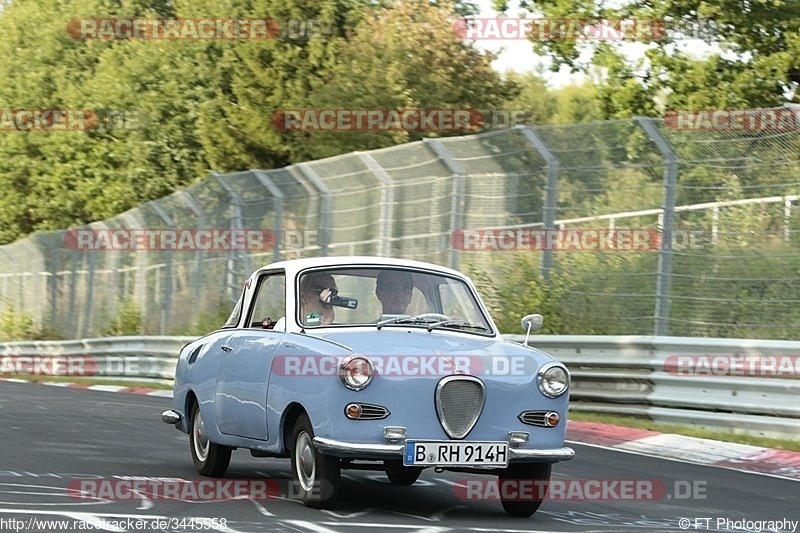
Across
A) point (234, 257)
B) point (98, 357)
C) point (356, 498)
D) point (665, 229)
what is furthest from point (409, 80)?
point (356, 498)

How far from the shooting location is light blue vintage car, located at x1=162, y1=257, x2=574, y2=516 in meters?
9.25

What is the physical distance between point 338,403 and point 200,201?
1884cm

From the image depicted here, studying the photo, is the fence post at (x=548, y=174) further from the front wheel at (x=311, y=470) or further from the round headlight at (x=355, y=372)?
the round headlight at (x=355, y=372)

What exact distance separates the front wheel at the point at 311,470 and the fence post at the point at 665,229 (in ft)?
26.8

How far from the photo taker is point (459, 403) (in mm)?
9391

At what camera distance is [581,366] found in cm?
1805

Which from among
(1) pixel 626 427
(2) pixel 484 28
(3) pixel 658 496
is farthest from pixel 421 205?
(3) pixel 658 496

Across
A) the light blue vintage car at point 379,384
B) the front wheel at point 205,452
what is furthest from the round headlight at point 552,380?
the front wheel at point 205,452

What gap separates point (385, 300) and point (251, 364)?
0.99 meters

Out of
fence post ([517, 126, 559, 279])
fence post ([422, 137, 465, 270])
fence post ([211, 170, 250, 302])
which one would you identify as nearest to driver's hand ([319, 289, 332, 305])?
fence post ([517, 126, 559, 279])

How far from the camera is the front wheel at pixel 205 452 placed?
37.1ft

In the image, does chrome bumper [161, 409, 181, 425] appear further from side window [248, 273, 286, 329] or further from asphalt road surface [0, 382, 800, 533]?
side window [248, 273, 286, 329]

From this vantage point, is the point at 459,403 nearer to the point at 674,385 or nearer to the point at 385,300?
the point at 385,300

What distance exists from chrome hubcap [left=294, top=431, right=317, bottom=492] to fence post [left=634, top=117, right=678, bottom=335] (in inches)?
325
